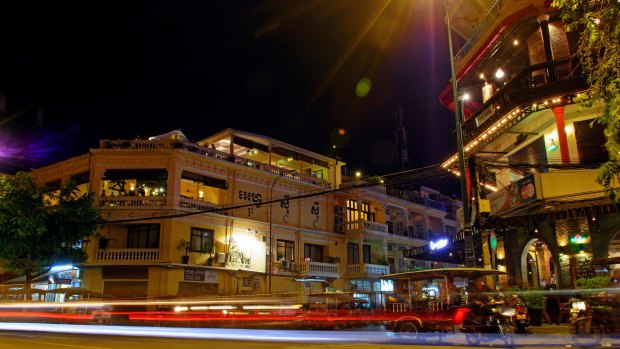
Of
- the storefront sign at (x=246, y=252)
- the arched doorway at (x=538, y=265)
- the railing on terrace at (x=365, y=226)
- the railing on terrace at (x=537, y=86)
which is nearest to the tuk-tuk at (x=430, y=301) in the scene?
the railing on terrace at (x=537, y=86)

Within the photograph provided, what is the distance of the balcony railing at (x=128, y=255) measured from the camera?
98.3 ft

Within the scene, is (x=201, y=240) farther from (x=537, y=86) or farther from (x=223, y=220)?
(x=537, y=86)

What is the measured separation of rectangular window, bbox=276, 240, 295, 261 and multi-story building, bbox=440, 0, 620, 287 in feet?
59.6

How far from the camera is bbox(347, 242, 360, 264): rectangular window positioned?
42688mm

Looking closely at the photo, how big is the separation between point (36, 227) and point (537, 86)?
2304 centimetres

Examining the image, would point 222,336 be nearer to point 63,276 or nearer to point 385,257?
point 63,276

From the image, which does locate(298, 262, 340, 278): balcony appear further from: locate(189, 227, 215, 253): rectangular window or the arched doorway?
the arched doorway

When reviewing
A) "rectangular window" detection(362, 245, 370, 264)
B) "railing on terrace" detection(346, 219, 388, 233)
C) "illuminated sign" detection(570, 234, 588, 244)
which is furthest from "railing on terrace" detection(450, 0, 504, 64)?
"rectangular window" detection(362, 245, 370, 264)

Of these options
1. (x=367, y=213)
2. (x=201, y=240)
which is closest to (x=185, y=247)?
(x=201, y=240)

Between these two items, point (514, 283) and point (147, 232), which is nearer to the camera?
point (514, 283)

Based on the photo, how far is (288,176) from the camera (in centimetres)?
3922

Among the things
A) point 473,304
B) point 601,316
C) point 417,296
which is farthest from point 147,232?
point 601,316

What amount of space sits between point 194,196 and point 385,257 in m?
19.1

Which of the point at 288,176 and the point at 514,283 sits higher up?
the point at 288,176
